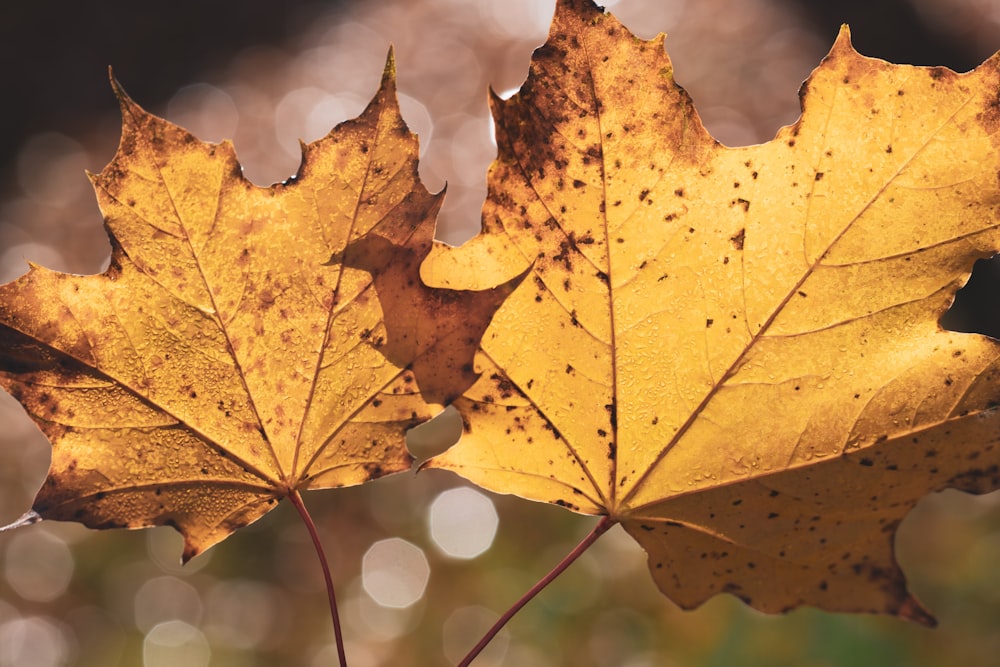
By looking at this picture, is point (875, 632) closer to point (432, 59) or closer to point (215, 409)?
point (215, 409)

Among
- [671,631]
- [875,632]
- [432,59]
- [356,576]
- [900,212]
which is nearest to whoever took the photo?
[900,212]

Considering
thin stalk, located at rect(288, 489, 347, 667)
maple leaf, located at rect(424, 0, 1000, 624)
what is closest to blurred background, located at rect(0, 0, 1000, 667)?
maple leaf, located at rect(424, 0, 1000, 624)

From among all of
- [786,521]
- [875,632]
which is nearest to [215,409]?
[786,521]

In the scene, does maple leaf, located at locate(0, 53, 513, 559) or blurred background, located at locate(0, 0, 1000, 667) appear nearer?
maple leaf, located at locate(0, 53, 513, 559)

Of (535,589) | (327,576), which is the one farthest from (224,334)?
(535,589)

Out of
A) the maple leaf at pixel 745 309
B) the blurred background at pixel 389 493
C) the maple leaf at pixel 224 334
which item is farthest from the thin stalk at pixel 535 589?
the blurred background at pixel 389 493

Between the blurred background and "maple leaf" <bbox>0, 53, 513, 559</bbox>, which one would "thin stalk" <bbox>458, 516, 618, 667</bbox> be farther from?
the blurred background
